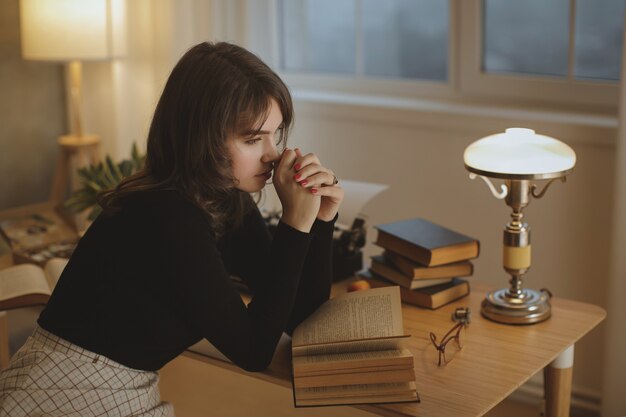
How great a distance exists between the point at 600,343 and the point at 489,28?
3.46 feet

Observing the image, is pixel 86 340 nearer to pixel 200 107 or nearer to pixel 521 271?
pixel 200 107

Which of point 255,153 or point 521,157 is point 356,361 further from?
point 521,157

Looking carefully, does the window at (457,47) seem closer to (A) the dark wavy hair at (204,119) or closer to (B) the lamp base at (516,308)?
(B) the lamp base at (516,308)

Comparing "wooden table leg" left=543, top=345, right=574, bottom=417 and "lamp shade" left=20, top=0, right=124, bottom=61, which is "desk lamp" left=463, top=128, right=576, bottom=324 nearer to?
"wooden table leg" left=543, top=345, right=574, bottom=417

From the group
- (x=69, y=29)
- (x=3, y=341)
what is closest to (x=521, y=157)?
(x=3, y=341)

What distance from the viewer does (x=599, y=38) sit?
107 inches

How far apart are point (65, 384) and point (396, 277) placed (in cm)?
79

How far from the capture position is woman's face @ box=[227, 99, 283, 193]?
1.61 m

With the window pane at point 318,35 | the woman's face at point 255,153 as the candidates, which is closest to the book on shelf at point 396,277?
the woman's face at point 255,153

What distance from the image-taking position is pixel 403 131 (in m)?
2.97

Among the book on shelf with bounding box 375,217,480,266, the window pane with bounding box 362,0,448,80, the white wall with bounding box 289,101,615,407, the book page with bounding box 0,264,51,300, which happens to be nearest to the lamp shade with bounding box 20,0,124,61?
the white wall with bounding box 289,101,615,407

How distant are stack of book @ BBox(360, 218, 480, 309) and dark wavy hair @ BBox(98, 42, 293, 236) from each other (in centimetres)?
52

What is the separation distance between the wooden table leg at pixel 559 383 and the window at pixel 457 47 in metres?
1.08

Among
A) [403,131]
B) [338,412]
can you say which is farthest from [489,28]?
[338,412]
